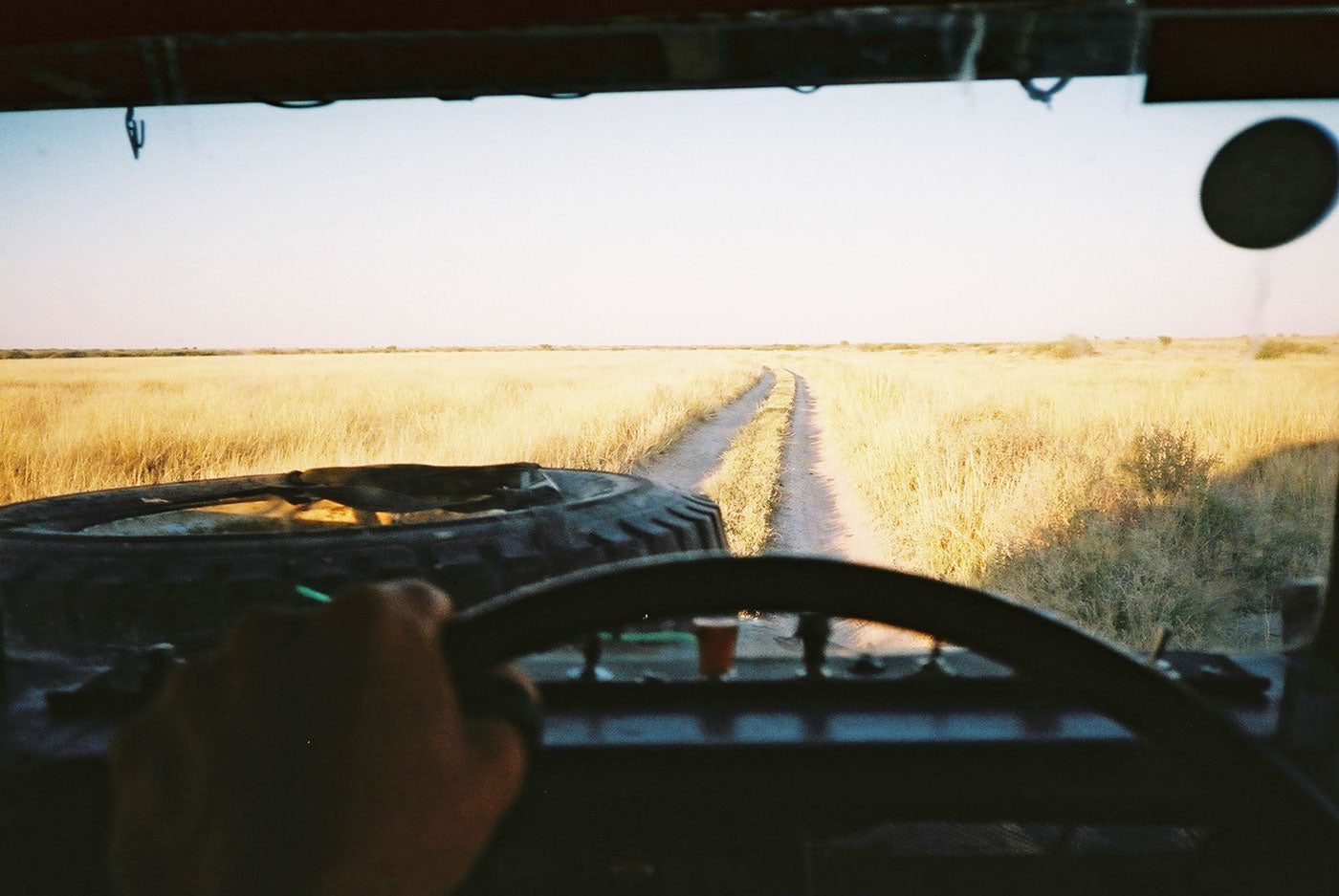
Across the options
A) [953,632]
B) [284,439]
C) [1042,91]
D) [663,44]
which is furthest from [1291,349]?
[953,632]

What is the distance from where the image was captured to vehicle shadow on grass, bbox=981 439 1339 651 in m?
4.53

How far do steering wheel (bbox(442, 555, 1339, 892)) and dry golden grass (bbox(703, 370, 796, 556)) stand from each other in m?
2.08

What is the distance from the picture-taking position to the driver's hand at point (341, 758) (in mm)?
379

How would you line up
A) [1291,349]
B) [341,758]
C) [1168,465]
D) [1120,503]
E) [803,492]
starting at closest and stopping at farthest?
[341,758] < [1120,503] < [1168,465] < [803,492] < [1291,349]

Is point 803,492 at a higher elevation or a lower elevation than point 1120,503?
lower

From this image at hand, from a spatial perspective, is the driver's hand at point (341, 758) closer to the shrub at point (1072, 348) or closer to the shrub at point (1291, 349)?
the shrub at point (1291, 349)

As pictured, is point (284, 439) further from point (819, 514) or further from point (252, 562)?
point (819, 514)

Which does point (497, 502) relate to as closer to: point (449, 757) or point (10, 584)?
point (10, 584)

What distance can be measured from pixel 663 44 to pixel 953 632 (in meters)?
0.88

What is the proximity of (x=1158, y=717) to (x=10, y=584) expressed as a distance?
1.42 metres

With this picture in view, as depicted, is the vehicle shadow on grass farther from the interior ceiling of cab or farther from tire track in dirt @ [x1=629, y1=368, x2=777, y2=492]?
the interior ceiling of cab

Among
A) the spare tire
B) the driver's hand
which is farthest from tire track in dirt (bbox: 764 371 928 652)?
the driver's hand

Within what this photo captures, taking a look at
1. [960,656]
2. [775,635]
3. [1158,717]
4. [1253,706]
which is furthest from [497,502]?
[1158,717]

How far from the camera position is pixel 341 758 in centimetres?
38
